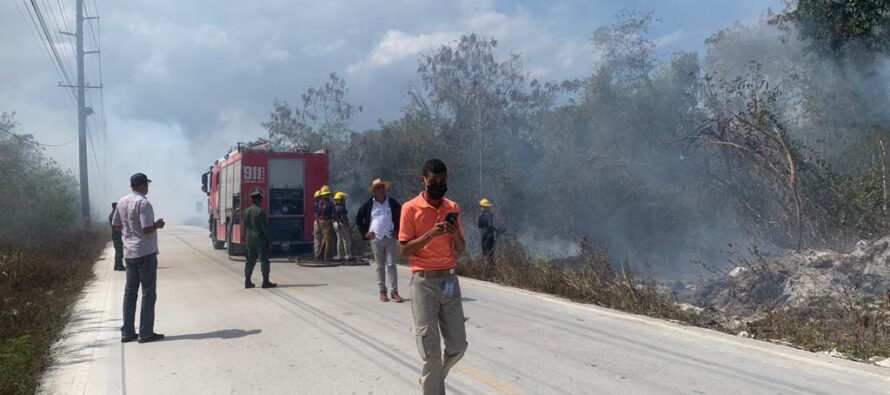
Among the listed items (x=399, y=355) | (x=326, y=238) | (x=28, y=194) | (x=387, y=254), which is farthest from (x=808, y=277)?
(x=28, y=194)

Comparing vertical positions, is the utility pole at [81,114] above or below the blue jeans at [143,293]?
above

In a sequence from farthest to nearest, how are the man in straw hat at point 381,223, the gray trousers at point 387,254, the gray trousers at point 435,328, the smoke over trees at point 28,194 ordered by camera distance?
1. the smoke over trees at point 28,194
2. the gray trousers at point 387,254
3. the man in straw hat at point 381,223
4. the gray trousers at point 435,328

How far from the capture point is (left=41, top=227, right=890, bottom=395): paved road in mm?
5332

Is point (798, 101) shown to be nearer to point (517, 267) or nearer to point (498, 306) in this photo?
point (517, 267)

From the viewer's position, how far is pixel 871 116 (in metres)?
16.7

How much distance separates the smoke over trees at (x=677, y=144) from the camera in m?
14.4

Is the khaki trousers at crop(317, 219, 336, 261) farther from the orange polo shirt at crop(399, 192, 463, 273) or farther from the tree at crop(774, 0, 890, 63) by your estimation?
the tree at crop(774, 0, 890, 63)

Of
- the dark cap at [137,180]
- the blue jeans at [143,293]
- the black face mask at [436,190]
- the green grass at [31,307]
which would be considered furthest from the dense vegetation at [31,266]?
the black face mask at [436,190]

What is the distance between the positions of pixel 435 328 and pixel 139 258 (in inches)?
171

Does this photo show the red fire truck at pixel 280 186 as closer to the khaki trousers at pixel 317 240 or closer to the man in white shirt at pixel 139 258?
the khaki trousers at pixel 317 240

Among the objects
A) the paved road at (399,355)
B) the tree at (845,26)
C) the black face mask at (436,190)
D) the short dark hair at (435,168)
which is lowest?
the paved road at (399,355)

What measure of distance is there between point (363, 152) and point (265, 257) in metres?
16.5

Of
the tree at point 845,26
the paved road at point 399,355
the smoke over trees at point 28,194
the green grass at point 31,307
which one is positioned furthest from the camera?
the smoke over trees at point 28,194

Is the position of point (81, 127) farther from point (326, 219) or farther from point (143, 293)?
point (143, 293)
